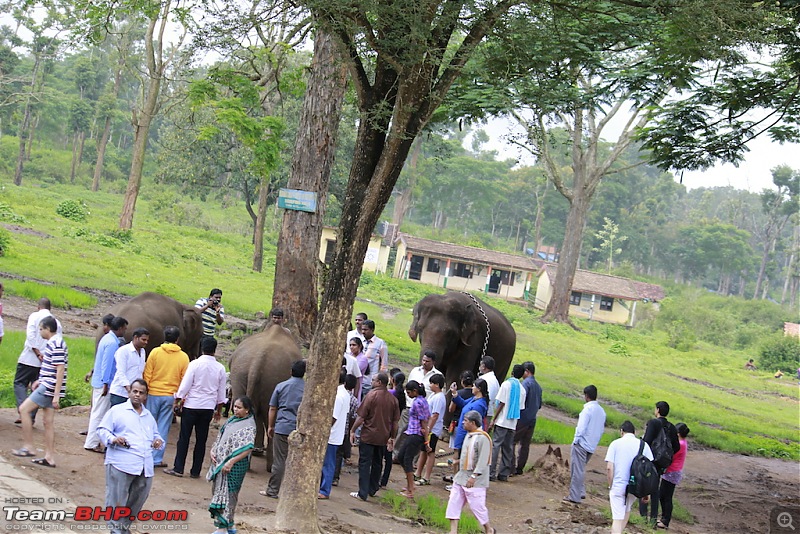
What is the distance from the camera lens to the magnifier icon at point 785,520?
37.8ft

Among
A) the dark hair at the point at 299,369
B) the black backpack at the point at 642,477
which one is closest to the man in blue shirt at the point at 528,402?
the black backpack at the point at 642,477

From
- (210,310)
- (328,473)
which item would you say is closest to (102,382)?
(328,473)

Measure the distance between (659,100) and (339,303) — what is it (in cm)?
963

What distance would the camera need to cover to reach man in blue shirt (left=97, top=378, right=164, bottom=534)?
21.5 feet

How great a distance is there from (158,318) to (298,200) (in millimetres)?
4396

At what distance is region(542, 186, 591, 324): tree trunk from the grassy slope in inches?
58.3

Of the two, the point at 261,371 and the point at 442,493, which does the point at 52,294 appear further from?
the point at 442,493

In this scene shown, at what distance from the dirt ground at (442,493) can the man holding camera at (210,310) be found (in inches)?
79.7

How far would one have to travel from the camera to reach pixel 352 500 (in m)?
9.55

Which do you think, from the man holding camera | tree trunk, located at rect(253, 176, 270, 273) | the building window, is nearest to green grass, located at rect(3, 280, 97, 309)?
the man holding camera

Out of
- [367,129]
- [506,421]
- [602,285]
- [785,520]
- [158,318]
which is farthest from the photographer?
[602,285]

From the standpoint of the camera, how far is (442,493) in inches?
424

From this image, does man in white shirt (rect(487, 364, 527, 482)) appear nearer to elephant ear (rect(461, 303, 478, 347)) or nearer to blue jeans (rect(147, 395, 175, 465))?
elephant ear (rect(461, 303, 478, 347))

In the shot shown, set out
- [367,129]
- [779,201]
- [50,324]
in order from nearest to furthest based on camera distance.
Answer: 1. [367,129]
2. [50,324]
3. [779,201]
